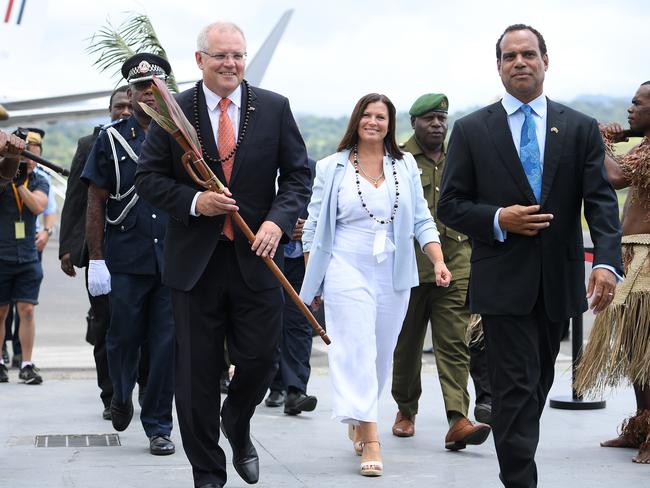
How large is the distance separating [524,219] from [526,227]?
1.5 inches

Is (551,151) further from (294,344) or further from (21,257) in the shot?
(21,257)

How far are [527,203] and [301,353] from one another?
375 cm

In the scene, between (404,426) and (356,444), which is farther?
(404,426)

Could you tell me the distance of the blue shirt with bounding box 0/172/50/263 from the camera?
1000 centimetres

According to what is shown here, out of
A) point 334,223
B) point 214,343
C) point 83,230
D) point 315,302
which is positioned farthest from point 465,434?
point 83,230

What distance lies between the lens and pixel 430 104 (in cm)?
765

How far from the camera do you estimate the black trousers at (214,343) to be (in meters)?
5.52

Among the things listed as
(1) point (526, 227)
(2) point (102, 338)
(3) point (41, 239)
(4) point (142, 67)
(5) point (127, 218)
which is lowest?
(2) point (102, 338)

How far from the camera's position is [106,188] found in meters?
7.14

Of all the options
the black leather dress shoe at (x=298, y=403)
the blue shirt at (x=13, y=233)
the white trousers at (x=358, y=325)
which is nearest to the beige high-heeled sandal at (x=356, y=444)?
the white trousers at (x=358, y=325)

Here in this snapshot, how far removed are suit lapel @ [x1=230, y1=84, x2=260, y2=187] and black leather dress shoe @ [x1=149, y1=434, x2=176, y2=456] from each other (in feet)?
6.10

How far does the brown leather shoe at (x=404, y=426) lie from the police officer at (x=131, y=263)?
1.40 meters

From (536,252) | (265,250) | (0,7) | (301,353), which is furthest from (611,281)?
(0,7)

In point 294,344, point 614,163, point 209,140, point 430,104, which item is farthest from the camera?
point 294,344
